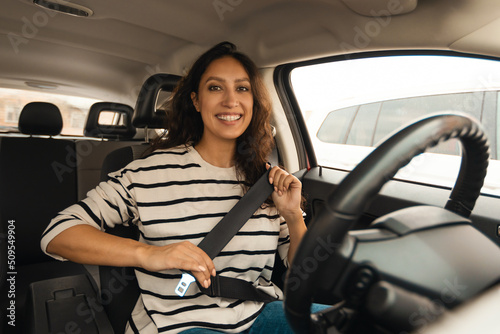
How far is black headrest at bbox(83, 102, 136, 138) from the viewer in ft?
7.36

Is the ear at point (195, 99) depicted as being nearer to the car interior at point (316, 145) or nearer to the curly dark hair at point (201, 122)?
the curly dark hair at point (201, 122)

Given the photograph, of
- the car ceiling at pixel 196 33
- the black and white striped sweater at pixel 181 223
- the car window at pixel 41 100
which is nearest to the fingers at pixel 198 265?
the black and white striped sweater at pixel 181 223

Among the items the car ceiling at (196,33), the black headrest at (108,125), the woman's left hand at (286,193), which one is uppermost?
the car ceiling at (196,33)

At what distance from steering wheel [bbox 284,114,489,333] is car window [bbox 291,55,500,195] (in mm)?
537

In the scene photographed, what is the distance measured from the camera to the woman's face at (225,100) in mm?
1344

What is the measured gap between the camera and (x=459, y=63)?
4.43 ft

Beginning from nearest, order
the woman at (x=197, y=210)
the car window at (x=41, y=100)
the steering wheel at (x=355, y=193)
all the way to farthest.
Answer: the steering wheel at (x=355, y=193) → the woman at (x=197, y=210) → the car window at (x=41, y=100)

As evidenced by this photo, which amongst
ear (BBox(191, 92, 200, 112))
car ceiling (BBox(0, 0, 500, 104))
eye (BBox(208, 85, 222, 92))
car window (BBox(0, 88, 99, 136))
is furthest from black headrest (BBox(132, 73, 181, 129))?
car window (BBox(0, 88, 99, 136))

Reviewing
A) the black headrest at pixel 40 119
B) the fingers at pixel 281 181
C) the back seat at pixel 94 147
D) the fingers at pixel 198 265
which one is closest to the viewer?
the fingers at pixel 198 265

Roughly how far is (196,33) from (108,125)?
2.70ft

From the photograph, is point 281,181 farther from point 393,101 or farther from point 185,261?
point 393,101

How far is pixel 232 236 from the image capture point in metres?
1.19

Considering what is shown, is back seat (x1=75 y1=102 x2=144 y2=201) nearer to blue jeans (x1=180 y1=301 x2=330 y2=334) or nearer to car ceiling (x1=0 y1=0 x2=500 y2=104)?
car ceiling (x1=0 y1=0 x2=500 y2=104)

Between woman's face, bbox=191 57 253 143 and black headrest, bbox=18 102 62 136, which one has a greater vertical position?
woman's face, bbox=191 57 253 143
